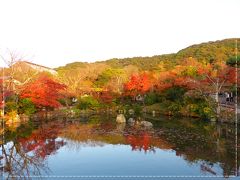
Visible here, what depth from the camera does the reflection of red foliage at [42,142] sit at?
12.2 m

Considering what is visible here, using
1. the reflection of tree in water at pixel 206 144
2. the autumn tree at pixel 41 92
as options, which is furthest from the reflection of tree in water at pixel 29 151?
the reflection of tree in water at pixel 206 144

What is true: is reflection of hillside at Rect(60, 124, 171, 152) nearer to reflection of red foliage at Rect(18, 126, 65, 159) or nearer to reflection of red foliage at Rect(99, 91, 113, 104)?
reflection of red foliage at Rect(18, 126, 65, 159)

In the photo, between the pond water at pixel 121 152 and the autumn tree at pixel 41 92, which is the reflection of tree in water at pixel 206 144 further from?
the autumn tree at pixel 41 92

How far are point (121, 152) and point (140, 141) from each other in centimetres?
211

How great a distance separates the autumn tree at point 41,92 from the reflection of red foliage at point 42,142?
4.99 metres

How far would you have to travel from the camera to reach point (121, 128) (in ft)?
58.5

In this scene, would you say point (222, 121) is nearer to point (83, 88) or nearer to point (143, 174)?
point (143, 174)

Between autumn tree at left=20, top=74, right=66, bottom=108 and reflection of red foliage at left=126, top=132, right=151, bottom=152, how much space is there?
9.60 meters

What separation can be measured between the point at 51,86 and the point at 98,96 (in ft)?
31.1

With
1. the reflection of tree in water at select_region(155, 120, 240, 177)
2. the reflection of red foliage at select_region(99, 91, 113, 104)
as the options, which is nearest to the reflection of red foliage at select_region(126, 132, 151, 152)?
the reflection of tree in water at select_region(155, 120, 240, 177)

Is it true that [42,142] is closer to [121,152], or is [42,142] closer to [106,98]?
[121,152]

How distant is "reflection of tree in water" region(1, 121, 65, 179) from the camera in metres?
9.36

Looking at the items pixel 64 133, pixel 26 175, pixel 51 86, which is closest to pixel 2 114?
pixel 51 86

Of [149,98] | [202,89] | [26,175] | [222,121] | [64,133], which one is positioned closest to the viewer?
[26,175]
